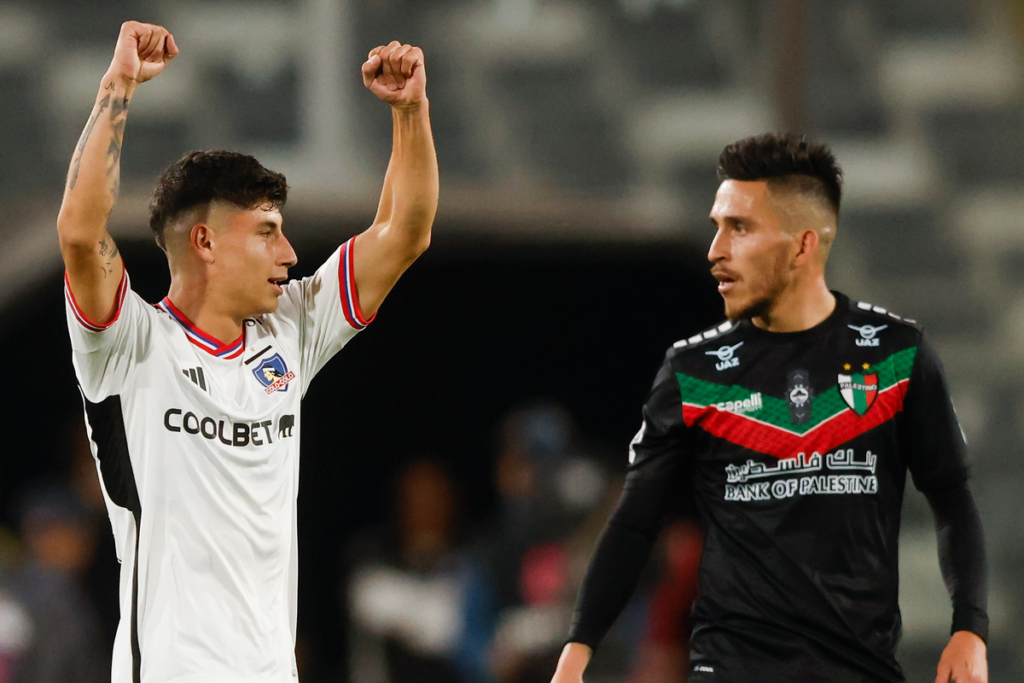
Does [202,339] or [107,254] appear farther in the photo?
[202,339]

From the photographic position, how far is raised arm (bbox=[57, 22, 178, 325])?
2887 millimetres

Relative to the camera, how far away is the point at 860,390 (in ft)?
11.3

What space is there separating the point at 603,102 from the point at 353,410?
8.84 ft

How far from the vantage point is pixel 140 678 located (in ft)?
9.96

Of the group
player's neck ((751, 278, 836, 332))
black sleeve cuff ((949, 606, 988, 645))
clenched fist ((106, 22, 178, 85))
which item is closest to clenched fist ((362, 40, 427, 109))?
clenched fist ((106, 22, 178, 85))

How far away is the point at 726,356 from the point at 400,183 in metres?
0.97

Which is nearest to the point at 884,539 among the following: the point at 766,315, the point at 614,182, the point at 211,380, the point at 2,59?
the point at 766,315

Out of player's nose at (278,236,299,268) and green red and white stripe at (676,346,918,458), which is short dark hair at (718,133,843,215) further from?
player's nose at (278,236,299,268)

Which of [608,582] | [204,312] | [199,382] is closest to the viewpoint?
[199,382]

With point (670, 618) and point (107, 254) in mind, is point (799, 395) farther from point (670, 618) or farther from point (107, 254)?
point (670, 618)

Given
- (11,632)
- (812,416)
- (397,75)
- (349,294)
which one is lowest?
(11,632)

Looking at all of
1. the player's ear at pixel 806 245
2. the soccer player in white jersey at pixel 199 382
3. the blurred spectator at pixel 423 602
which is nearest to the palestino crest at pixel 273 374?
the soccer player in white jersey at pixel 199 382

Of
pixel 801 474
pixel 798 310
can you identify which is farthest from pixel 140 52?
pixel 801 474

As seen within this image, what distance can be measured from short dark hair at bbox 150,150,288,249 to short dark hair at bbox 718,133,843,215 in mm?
1270
